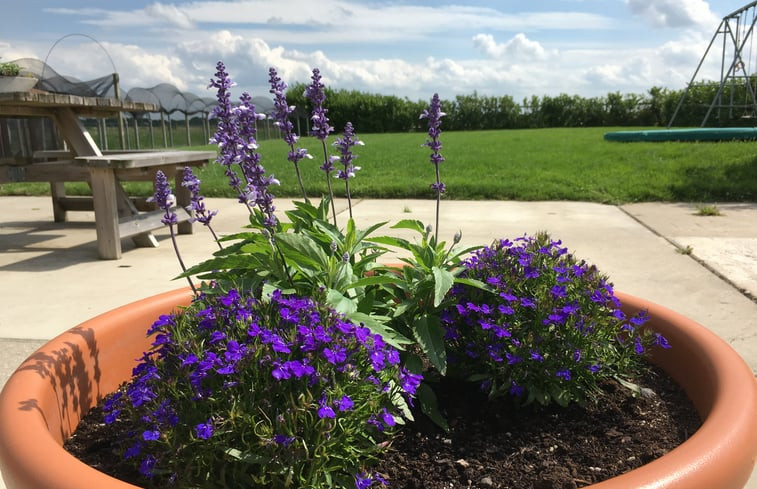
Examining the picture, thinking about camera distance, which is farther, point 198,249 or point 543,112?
point 543,112

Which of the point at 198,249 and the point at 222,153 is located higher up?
the point at 222,153

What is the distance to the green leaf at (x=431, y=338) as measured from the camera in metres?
1.56

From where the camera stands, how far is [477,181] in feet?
26.5

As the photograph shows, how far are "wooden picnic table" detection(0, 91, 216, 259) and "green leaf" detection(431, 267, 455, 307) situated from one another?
11.4 feet

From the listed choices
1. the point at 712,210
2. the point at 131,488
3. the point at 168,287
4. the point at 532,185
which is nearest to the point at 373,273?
the point at 131,488

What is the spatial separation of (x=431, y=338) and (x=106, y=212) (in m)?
3.64

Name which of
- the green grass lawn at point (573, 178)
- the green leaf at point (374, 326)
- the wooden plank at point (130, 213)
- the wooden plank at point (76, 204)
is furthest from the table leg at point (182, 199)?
the green leaf at point (374, 326)

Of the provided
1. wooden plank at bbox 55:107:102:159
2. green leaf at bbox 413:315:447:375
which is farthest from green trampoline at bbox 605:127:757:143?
green leaf at bbox 413:315:447:375

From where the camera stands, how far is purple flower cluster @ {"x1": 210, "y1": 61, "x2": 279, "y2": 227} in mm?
1577

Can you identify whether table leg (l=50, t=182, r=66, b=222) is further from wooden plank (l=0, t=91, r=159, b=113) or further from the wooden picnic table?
wooden plank (l=0, t=91, r=159, b=113)

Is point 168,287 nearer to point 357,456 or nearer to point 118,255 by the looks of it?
point 118,255

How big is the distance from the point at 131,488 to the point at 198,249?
387 centimetres

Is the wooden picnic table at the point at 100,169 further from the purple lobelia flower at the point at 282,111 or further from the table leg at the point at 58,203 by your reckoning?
the purple lobelia flower at the point at 282,111

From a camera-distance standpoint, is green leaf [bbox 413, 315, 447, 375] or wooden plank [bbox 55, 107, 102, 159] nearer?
green leaf [bbox 413, 315, 447, 375]
